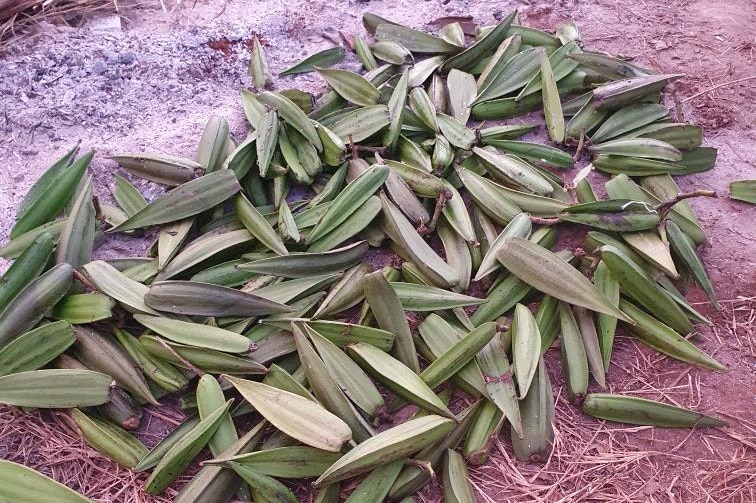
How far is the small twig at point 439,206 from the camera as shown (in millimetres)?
1911

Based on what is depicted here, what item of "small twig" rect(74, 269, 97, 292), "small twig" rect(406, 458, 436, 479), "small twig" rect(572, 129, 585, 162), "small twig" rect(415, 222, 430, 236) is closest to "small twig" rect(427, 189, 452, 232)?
"small twig" rect(415, 222, 430, 236)

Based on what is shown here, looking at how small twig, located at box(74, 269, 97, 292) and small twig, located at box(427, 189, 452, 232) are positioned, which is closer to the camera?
small twig, located at box(74, 269, 97, 292)

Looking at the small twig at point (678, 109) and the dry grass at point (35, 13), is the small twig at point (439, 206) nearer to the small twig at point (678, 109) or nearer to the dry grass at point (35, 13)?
the small twig at point (678, 109)

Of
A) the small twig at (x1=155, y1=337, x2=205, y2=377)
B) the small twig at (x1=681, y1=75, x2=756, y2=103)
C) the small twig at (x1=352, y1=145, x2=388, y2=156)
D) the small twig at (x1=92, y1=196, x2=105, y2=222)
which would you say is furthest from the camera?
the small twig at (x1=681, y1=75, x2=756, y2=103)

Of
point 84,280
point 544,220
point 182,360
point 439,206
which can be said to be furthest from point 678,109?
point 84,280

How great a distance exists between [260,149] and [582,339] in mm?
1113

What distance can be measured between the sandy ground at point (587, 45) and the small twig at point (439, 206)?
1.89 ft

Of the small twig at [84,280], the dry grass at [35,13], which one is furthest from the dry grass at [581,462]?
the dry grass at [35,13]

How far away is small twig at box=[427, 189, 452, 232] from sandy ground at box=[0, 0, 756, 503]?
22.7 inches

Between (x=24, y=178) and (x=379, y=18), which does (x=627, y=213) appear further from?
(x=24, y=178)

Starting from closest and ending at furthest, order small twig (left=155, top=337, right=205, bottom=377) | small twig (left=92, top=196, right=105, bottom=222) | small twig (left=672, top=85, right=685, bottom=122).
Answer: small twig (left=155, top=337, right=205, bottom=377) → small twig (left=92, top=196, right=105, bottom=222) → small twig (left=672, top=85, right=685, bottom=122)

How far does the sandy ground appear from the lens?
4.97 feet

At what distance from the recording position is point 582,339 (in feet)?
5.67

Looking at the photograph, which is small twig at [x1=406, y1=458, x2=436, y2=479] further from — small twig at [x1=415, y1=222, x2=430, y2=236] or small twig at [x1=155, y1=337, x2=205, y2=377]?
small twig at [x1=415, y1=222, x2=430, y2=236]
